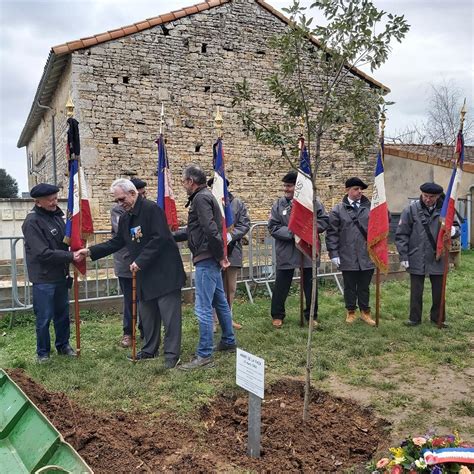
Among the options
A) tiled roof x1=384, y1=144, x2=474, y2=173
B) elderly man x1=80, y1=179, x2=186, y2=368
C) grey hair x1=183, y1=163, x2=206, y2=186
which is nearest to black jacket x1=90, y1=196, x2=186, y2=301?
elderly man x1=80, y1=179, x2=186, y2=368

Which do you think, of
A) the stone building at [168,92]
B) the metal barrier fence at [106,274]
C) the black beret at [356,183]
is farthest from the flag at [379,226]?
the stone building at [168,92]

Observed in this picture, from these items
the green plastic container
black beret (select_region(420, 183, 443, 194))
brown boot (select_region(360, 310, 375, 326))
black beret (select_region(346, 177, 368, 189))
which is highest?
black beret (select_region(346, 177, 368, 189))

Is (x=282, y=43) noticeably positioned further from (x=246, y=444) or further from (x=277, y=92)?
(x=246, y=444)

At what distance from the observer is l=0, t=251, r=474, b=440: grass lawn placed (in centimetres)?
391

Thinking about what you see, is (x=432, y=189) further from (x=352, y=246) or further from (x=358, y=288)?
(x=358, y=288)

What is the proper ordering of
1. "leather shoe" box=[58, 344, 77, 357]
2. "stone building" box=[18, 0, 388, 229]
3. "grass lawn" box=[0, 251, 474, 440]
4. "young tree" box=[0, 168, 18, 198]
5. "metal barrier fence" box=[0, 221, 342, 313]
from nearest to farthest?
"grass lawn" box=[0, 251, 474, 440]
"leather shoe" box=[58, 344, 77, 357]
"metal barrier fence" box=[0, 221, 342, 313]
"stone building" box=[18, 0, 388, 229]
"young tree" box=[0, 168, 18, 198]

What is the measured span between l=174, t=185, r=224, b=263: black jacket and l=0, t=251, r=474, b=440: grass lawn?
1.15 metres

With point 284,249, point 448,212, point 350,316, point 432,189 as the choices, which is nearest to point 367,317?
point 350,316

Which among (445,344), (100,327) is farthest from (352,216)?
(100,327)

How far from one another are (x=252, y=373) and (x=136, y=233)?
7.56ft

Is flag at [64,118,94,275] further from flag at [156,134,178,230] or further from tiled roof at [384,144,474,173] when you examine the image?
tiled roof at [384,144,474,173]

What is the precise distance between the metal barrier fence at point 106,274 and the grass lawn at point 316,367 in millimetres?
307

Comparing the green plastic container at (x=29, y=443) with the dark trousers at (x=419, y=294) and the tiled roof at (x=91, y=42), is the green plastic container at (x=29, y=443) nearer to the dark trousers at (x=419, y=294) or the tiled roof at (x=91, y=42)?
the dark trousers at (x=419, y=294)

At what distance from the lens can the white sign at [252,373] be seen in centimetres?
299
